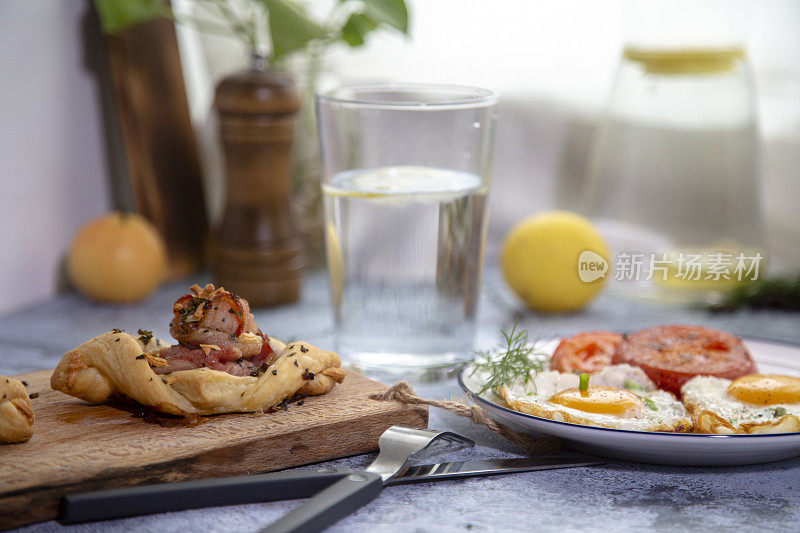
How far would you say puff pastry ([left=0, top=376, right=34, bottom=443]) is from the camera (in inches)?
28.9

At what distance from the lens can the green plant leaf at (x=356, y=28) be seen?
4.73 ft

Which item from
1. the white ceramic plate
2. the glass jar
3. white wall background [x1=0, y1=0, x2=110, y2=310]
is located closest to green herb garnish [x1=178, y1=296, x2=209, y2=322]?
the white ceramic plate

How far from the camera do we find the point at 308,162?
166 cm

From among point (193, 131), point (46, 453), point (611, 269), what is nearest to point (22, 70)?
point (193, 131)

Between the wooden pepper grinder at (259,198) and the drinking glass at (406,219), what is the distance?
13.8 inches

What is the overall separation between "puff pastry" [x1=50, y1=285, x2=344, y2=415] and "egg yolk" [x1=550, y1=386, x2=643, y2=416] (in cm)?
23

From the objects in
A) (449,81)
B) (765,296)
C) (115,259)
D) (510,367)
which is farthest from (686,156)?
(115,259)

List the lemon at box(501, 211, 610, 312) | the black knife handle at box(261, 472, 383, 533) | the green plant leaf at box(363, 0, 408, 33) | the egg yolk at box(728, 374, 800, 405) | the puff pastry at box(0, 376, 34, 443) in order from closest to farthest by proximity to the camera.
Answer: the black knife handle at box(261, 472, 383, 533) → the puff pastry at box(0, 376, 34, 443) → the egg yolk at box(728, 374, 800, 405) → the green plant leaf at box(363, 0, 408, 33) → the lemon at box(501, 211, 610, 312)

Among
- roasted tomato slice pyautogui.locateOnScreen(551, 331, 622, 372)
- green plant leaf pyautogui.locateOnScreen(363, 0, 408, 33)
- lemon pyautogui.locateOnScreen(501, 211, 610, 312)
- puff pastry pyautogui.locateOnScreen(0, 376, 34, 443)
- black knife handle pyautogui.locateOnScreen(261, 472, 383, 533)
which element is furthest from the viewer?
lemon pyautogui.locateOnScreen(501, 211, 610, 312)

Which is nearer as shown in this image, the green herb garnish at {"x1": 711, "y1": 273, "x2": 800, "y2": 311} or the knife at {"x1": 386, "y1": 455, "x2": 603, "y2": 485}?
the knife at {"x1": 386, "y1": 455, "x2": 603, "y2": 485}

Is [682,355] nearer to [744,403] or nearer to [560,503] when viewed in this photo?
[744,403]

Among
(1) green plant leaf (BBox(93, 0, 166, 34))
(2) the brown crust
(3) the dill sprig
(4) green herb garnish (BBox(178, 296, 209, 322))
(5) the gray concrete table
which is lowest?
(5) the gray concrete table

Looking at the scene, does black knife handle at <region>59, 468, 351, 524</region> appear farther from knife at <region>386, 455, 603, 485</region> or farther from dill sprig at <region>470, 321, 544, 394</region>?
dill sprig at <region>470, 321, 544, 394</region>

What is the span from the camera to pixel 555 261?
4.68 feet
